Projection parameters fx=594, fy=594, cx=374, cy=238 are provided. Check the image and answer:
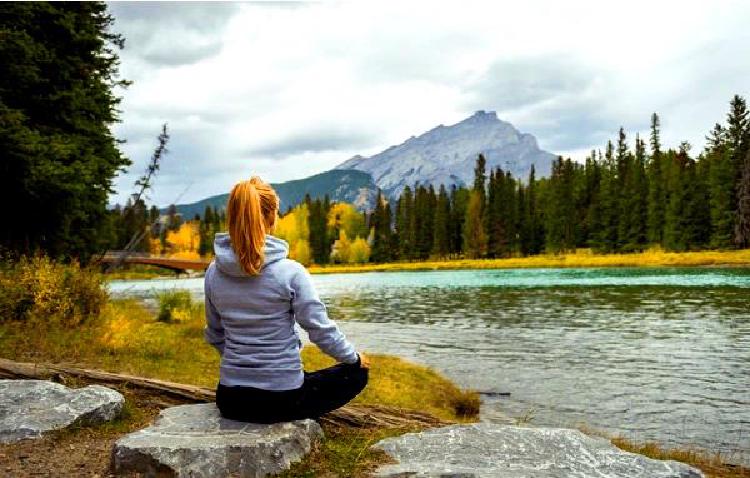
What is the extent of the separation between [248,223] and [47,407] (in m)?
3.03

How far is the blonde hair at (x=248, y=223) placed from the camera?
3926 millimetres

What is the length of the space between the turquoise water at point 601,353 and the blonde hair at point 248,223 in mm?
6476

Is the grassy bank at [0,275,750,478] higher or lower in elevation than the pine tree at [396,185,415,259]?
lower

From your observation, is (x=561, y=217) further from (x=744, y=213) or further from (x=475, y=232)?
(x=744, y=213)

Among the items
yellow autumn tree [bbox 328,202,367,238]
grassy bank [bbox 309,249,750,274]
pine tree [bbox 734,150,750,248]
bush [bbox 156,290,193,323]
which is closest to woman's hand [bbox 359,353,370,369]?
bush [bbox 156,290,193,323]

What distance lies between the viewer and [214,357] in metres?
11.3

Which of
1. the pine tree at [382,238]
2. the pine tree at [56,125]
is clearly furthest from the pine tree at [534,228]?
the pine tree at [56,125]

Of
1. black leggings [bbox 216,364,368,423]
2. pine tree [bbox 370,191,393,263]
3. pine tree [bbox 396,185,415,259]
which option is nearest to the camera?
black leggings [bbox 216,364,368,423]

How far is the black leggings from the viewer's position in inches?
168

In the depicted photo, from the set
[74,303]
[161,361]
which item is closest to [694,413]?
[161,361]

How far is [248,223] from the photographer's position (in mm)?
3918

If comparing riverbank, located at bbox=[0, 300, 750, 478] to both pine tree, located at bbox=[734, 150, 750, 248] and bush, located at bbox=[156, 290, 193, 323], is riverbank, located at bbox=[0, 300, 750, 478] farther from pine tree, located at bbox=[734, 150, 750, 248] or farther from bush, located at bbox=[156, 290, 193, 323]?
pine tree, located at bbox=[734, 150, 750, 248]

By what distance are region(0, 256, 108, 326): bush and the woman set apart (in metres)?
7.35

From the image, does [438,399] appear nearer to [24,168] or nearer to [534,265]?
[24,168]
